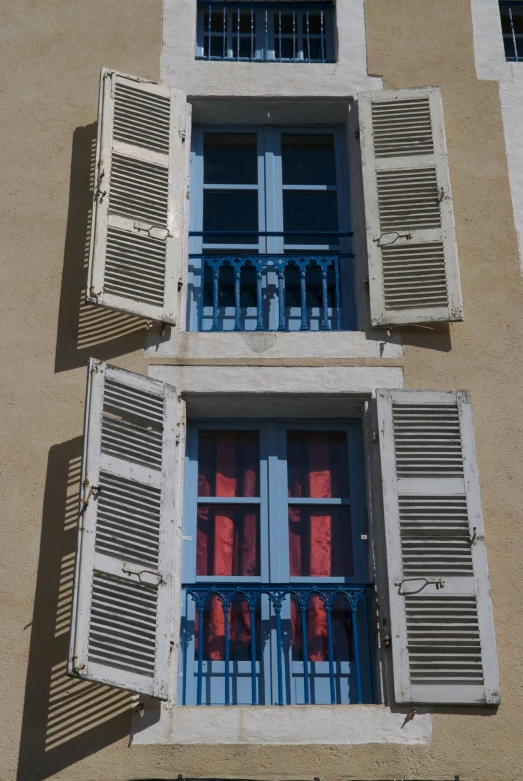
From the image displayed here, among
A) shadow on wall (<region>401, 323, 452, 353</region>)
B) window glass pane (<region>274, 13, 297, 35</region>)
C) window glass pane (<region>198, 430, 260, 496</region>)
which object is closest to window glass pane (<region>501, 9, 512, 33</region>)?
window glass pane (<region>274, 13, 297, 35</region>)

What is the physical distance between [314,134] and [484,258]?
5.33 ft

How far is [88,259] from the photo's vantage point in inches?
337

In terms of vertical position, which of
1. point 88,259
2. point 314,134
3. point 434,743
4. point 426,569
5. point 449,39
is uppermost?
point 449,39

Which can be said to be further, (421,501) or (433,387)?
(433,387)

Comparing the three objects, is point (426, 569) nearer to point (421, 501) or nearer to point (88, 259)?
point (421, 501)

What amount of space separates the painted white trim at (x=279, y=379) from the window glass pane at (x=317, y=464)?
334 millimetres

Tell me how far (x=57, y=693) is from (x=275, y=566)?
4.63ft

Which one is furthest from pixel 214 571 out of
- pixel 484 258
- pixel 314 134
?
pixel 314 134

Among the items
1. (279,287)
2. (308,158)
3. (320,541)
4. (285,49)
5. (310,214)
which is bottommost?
(320,541)

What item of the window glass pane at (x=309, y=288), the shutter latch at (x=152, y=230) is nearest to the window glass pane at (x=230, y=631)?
the window glass pane at (x=309, y=288)

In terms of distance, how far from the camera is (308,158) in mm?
9555

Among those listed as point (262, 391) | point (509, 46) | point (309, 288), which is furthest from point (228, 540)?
point (509, 46)

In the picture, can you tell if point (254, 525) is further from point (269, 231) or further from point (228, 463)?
point (269, 231)

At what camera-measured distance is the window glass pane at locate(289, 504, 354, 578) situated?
796cm
